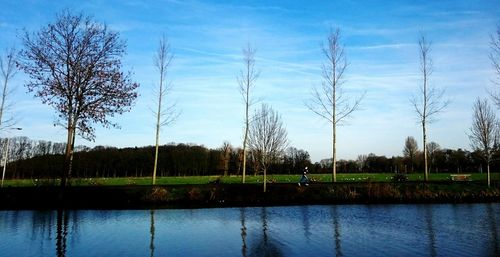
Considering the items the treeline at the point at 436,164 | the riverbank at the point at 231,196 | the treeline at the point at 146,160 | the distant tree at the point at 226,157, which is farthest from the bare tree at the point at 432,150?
the riverbank at the point at 231,196

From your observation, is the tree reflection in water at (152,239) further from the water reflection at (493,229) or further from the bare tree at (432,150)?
the bare tree at (432,150)

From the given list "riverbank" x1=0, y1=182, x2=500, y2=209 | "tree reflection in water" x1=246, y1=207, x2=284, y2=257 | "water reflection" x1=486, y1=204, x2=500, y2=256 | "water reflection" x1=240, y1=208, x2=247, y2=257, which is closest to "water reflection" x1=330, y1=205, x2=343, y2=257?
"tree reflection in water" x1=246, y1=207, x2=284, y2=257

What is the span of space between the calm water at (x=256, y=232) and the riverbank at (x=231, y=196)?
14.0 ft

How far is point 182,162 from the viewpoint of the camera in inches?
5340

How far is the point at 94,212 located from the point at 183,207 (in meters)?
5.49

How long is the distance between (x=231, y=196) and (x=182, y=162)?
4262 inches

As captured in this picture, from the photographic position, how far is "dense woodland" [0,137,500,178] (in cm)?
11631

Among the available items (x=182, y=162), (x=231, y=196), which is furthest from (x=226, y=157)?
(x=231, y=196)

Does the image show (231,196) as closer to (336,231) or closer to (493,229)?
(336,231)

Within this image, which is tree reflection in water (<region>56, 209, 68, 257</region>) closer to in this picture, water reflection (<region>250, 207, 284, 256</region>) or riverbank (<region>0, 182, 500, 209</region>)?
riverbank (<region>0, 182, 500, 209</region>)

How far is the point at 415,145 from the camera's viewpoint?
415 ft

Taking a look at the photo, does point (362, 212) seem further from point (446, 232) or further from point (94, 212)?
point (94, 212)

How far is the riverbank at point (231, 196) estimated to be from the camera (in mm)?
28203

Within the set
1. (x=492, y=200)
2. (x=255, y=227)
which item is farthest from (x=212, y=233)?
(x=492, y=200)
